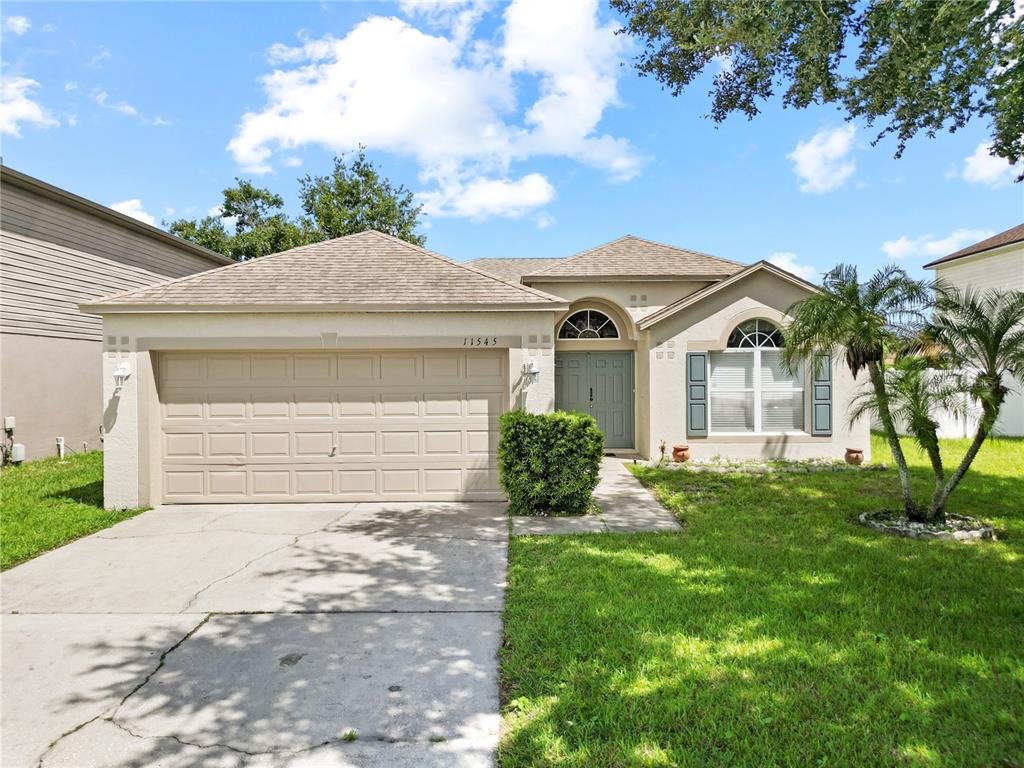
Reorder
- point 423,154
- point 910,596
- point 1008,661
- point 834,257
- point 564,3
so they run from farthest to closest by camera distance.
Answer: point 423,154 → point 564,3 → point 834,257 → point 910,596 → point 1008,661

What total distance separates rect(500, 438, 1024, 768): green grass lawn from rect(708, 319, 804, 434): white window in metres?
5.07

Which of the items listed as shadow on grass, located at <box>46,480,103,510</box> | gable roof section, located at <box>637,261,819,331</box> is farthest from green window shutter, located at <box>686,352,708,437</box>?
shadow on grass, located at <box>46,480,103,510</box>

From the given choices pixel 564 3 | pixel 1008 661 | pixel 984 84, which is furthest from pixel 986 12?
pixel 1008 661

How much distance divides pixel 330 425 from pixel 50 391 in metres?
8.92

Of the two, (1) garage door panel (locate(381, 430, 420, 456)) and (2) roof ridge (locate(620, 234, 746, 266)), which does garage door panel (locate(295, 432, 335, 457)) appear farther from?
(2) roof ridge (locate(620, 234, 746, 266))

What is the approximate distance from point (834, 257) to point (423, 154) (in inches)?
824

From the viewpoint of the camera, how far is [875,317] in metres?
6.90

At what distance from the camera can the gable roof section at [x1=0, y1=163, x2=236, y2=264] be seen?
1143cm

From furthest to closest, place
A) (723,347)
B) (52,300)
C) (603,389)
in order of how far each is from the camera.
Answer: (603,389), (52,300), (723,347)

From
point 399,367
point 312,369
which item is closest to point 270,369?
point 312,369

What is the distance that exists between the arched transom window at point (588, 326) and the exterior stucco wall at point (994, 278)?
9392mm

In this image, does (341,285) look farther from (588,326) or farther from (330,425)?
(588,326)

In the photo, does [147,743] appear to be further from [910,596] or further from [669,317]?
[669,317]

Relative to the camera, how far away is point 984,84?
768cm
